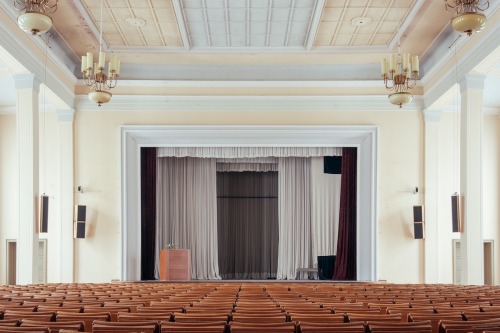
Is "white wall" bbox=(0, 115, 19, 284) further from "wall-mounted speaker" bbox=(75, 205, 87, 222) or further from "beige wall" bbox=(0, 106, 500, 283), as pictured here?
"wall-mounted speaker" bbox=(75, 205, 87, 222)

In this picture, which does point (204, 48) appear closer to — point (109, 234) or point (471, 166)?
point (109, 234)

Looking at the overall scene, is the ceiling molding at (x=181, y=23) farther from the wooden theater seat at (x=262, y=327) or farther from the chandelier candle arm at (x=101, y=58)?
the wooden theater seat at (x=262, y=327)

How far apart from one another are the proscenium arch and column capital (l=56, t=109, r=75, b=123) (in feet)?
4.12

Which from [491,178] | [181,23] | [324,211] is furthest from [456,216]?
[324,211]

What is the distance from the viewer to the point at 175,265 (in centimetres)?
1498

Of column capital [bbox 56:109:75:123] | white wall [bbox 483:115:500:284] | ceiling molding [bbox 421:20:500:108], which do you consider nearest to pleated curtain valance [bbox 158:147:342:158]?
column capital [bbox 56:109:75:123]

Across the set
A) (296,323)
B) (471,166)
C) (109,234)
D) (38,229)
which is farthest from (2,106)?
(296,323)

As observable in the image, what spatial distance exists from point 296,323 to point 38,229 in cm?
857

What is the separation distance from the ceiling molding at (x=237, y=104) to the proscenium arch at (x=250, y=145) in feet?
1.56

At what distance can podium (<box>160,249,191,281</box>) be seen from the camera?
14914 millimetres

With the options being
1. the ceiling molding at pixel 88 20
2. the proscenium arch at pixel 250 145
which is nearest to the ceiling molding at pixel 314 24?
the proscenium arch at pixel 250 145

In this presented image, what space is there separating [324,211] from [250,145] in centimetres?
441

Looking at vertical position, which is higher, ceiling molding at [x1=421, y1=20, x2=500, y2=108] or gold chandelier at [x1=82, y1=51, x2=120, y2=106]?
ceiling molding at [x1=421, y1=20, x2=500, y2=108]

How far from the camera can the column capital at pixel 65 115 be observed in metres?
14.4
